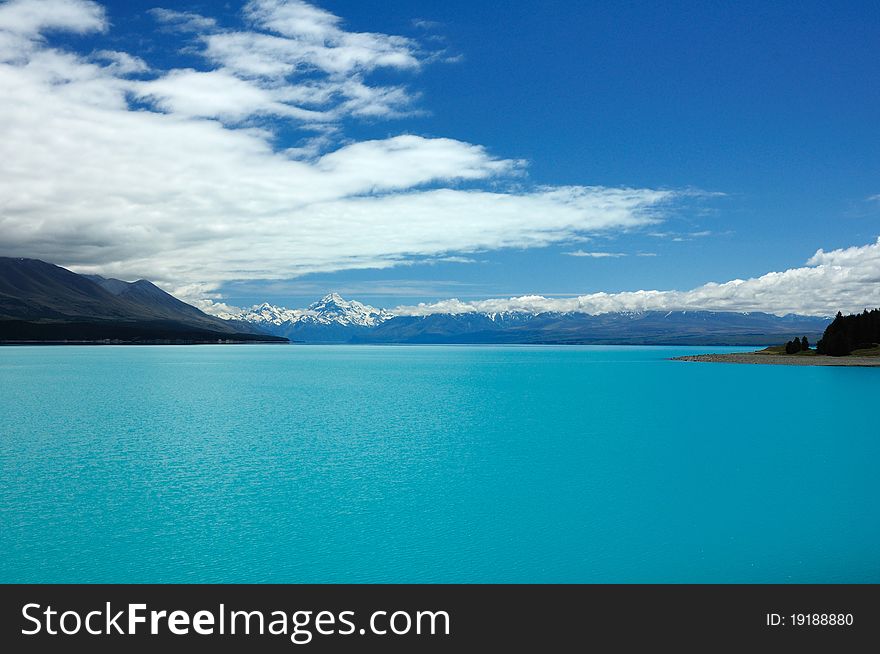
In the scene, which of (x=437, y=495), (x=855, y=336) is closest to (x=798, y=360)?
(x=855, y=336)

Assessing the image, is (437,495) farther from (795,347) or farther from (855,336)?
(795,347)

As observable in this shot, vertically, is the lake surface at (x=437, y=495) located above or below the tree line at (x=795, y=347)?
below

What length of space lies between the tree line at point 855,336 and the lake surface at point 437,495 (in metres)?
103

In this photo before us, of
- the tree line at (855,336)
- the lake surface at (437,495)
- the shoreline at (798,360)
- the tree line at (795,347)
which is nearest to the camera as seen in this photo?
the lake surface at (437,495)

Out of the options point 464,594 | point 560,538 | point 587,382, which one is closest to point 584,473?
point 560,538

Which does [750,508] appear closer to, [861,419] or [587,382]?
[861,419]

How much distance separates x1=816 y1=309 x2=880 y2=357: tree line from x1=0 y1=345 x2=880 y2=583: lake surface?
103m

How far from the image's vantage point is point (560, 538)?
2358cm

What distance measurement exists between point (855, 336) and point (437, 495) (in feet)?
519

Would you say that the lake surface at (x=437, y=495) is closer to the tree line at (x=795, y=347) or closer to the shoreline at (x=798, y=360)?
the shoreline at (x=798, y=360)

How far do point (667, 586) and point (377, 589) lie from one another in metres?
8.57

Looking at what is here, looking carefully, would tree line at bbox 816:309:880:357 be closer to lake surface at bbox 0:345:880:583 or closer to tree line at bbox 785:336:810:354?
tree line at bbox 785:336:810:354

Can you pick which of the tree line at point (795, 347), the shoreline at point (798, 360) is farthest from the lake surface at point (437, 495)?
the tree line at point (795, 347)

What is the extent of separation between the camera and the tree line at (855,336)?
492 ft
